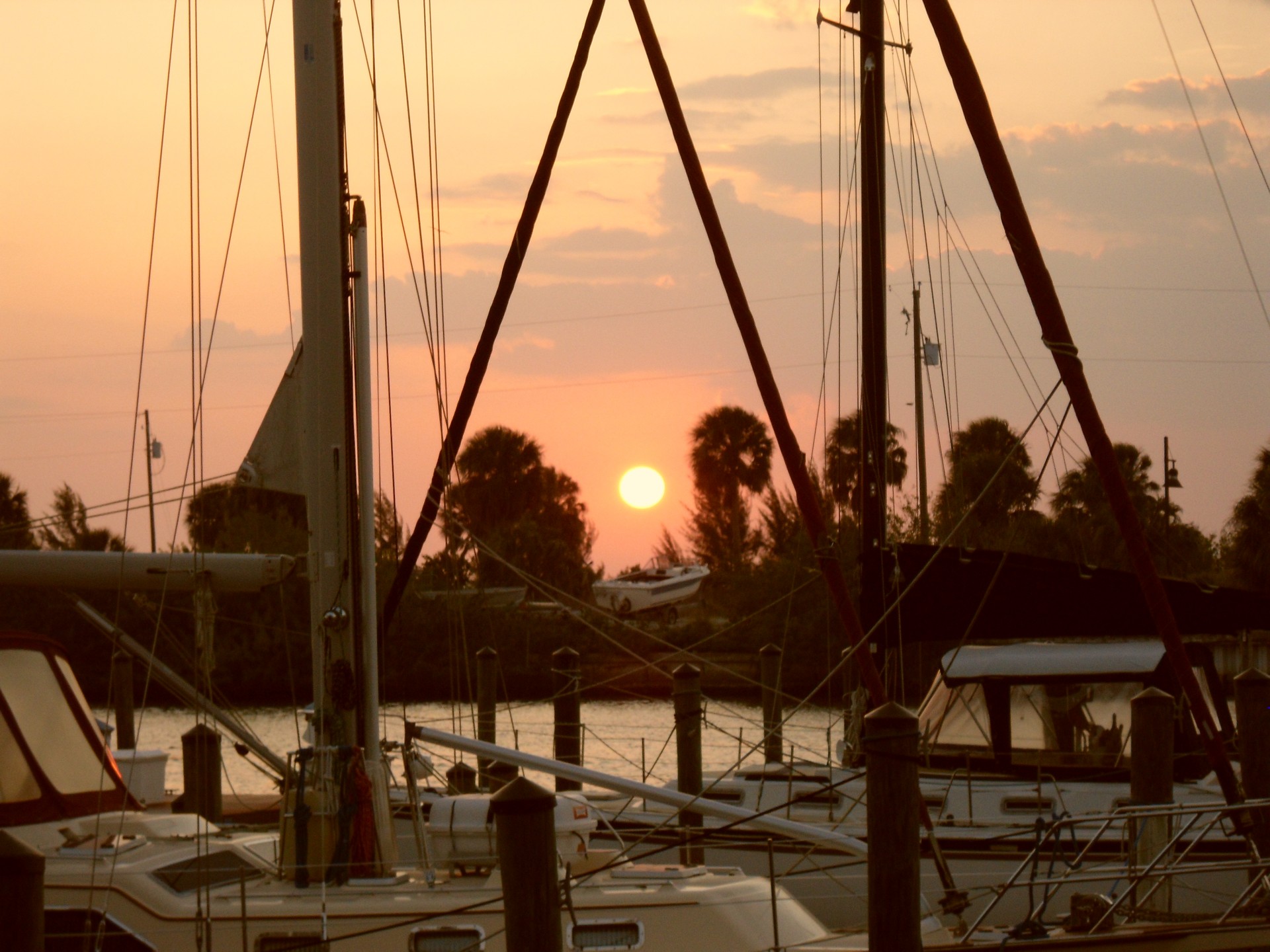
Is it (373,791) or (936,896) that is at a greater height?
(373,791)

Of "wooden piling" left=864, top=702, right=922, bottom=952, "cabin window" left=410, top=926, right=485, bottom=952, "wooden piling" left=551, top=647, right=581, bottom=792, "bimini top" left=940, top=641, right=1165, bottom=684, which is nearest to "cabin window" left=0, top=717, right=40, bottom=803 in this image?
"cabin window" left=410, top=926, right=485, bottom=952

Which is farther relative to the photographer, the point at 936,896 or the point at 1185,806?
the point at 936,896

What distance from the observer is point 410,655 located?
132 ft

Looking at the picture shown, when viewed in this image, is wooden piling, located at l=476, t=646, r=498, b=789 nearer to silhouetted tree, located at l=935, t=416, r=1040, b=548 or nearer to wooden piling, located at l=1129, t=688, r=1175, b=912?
silhouetted tree, located at l=935, t=416, r=1040, b=548

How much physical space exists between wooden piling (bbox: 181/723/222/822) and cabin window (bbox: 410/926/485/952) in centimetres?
660

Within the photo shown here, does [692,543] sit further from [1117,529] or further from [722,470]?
[1117,529]

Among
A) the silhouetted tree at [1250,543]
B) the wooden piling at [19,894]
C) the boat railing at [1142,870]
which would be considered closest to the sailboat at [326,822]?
the boat railing at [1142,870]

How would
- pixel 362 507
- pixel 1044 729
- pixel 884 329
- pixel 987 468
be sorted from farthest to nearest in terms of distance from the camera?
1. pixel 987 468
2. pixel 884 329
3. pixel 1044 729
4. pixel 362 507

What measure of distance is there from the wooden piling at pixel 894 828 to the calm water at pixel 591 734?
12471 mm

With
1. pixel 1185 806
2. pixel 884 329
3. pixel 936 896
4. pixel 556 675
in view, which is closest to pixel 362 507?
pixel 1185 806

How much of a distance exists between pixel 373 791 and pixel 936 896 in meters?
5.38

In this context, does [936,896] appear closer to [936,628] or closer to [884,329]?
[936,628]

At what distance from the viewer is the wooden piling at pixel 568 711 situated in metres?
16.9

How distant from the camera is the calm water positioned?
23.8m
